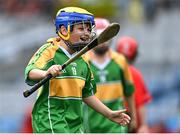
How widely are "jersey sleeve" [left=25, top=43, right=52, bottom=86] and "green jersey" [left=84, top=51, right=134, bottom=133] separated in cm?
230

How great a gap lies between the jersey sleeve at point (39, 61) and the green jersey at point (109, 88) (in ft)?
7.55

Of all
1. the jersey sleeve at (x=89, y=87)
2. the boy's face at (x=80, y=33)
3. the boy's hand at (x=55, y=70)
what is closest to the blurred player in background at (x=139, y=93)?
the jersey sleeve at (x=89, y=87)

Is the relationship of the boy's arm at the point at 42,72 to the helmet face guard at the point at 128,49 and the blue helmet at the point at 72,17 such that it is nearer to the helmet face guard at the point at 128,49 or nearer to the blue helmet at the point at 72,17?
the blue helmet at the point at 72,17

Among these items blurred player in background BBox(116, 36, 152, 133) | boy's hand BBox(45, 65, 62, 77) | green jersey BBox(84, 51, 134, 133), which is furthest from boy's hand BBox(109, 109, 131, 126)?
blurred player in background BBox(116, 36, 152, 133)

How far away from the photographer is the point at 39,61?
22.5 feet

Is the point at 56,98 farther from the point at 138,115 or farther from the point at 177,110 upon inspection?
the point at 177,110

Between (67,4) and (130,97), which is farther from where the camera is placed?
(67,4)

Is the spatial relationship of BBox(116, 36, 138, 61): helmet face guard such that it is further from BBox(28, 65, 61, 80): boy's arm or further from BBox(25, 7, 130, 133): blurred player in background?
BBox(28, 65, 61, 80): boy's arm

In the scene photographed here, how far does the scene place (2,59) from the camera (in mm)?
18109

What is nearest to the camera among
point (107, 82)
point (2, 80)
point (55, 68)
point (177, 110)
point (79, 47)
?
point (55, 68)

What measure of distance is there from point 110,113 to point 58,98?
1.68ft

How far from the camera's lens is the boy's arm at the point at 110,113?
23.2 feet

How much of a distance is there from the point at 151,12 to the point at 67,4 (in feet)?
6.13

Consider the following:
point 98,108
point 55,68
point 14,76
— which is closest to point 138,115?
point 98,108
